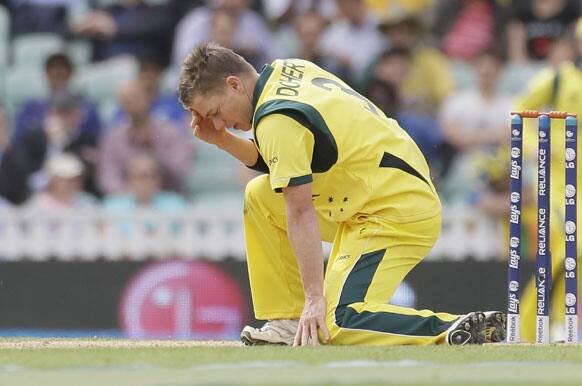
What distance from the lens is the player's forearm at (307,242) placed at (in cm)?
663

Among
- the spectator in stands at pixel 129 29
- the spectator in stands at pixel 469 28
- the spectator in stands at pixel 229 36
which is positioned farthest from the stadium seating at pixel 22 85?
the spectator in stands at pixel 469 28

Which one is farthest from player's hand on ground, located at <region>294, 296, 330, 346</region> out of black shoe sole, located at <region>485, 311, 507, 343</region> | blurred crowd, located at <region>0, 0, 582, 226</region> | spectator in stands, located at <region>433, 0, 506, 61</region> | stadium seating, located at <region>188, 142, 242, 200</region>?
spectator in stands, located at <region>433, 0, 506, 61</region>

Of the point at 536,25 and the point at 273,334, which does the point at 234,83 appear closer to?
the point at 273,334

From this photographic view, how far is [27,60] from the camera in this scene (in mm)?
14906

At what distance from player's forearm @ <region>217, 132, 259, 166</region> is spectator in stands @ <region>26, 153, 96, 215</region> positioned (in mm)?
6109

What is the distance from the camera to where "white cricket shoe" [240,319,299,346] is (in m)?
7.13

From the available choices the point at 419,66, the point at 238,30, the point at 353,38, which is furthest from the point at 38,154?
the point at 419,66

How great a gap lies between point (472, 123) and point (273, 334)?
680cm

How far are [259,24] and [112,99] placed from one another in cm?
166

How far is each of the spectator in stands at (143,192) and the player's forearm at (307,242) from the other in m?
6.63

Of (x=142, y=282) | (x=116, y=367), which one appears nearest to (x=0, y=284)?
(x=142, y=282)

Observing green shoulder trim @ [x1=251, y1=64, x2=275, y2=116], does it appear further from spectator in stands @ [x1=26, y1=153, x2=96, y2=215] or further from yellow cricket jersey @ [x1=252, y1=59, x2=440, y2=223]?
spectator in stands @ [x1=26, y1=153, x2=96, y2=215]

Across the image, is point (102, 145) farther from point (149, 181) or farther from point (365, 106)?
point (365, 106)

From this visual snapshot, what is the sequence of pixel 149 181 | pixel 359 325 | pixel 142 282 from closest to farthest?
pixel 359 325 < pixel 142 282 < pixel 149 181
